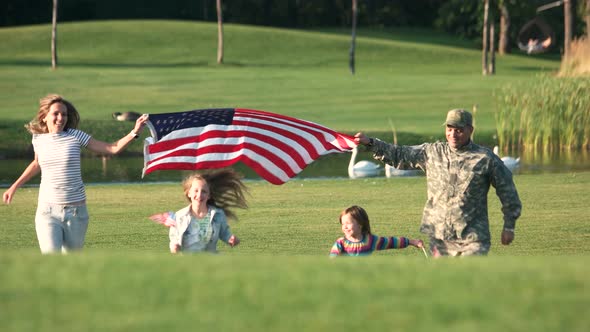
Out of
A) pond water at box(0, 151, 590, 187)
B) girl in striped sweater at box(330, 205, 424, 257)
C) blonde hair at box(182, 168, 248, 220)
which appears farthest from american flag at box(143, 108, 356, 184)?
pond water at box(0, 151, 590, 187)

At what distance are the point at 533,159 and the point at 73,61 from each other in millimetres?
31860

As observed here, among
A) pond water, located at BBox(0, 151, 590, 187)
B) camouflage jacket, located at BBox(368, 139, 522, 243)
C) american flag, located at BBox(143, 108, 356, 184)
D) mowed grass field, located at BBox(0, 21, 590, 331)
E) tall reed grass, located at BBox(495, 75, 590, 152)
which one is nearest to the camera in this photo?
mowed grass field, located at BBox(0, 21, 590, 331)

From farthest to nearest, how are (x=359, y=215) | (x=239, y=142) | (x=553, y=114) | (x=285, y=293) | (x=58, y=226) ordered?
(x=553, y=114) → (x=239, y=142) → (x=359, y=215) → (x=58, y=226) → (x=285, y=293)

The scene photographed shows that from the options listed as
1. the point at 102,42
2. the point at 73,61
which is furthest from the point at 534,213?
the point at 102,42

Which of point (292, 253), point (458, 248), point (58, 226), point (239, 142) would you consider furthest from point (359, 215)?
point (58, 226)

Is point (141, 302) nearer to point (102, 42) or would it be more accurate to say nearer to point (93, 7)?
point (102, 42)

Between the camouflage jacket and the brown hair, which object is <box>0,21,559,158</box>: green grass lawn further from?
the camouflage jacket

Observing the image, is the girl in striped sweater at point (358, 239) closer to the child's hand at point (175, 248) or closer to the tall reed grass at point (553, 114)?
the child's hand at point (175, 248)

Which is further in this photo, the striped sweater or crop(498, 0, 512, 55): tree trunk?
crop(498, 0, 512, 55): tree trunk

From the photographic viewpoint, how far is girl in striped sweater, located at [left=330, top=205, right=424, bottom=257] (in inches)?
409

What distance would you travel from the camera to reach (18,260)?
23.8 ft

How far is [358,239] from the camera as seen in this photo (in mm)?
10570

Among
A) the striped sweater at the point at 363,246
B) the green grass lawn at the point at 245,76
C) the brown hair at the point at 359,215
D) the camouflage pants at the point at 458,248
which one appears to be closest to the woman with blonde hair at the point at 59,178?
the brown hair at the point at 359,215

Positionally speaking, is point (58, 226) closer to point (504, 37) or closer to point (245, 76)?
point (245, 76)
